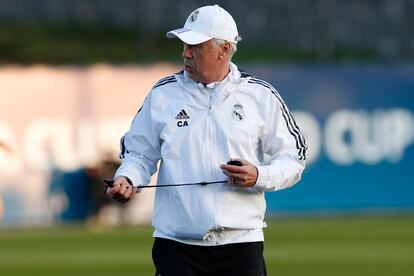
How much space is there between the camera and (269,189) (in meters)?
8.09

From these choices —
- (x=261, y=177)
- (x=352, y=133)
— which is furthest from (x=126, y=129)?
(x=261, y=177)

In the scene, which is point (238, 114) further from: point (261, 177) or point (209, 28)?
point (209, 28)

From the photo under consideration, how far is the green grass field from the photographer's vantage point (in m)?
17.2

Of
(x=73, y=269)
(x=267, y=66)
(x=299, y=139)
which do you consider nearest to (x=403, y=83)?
(x=267, y=66)

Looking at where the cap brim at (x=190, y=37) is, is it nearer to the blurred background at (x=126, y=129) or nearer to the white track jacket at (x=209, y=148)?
the white track jacket at (x=209, y=148)

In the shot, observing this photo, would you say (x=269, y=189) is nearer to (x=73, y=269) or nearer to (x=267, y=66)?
(x=73, y=269)

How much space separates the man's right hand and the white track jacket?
118mm

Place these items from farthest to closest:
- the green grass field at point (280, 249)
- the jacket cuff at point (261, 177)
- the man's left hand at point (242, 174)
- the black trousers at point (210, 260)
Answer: the green grass field at point (280, 249), the black trousers at point (210, 260), the jacket cuff at point (261, 177), the man's left hand at point (242, 174)

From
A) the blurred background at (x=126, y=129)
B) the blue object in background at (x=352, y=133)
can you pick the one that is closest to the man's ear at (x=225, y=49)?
the blurred background at (x=126, y=129)

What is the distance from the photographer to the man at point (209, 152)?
8055 millimetres

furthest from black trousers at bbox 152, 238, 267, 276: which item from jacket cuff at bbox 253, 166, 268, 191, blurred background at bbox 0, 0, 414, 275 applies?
blurred background at bbox 0, 0, 414, 275

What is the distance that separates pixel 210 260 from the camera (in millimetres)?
8102

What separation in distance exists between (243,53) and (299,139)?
25.6m

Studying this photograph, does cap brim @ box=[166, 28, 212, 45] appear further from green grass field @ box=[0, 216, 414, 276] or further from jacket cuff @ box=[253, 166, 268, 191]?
green grass field @ box=[0, 216, 414, 276]
